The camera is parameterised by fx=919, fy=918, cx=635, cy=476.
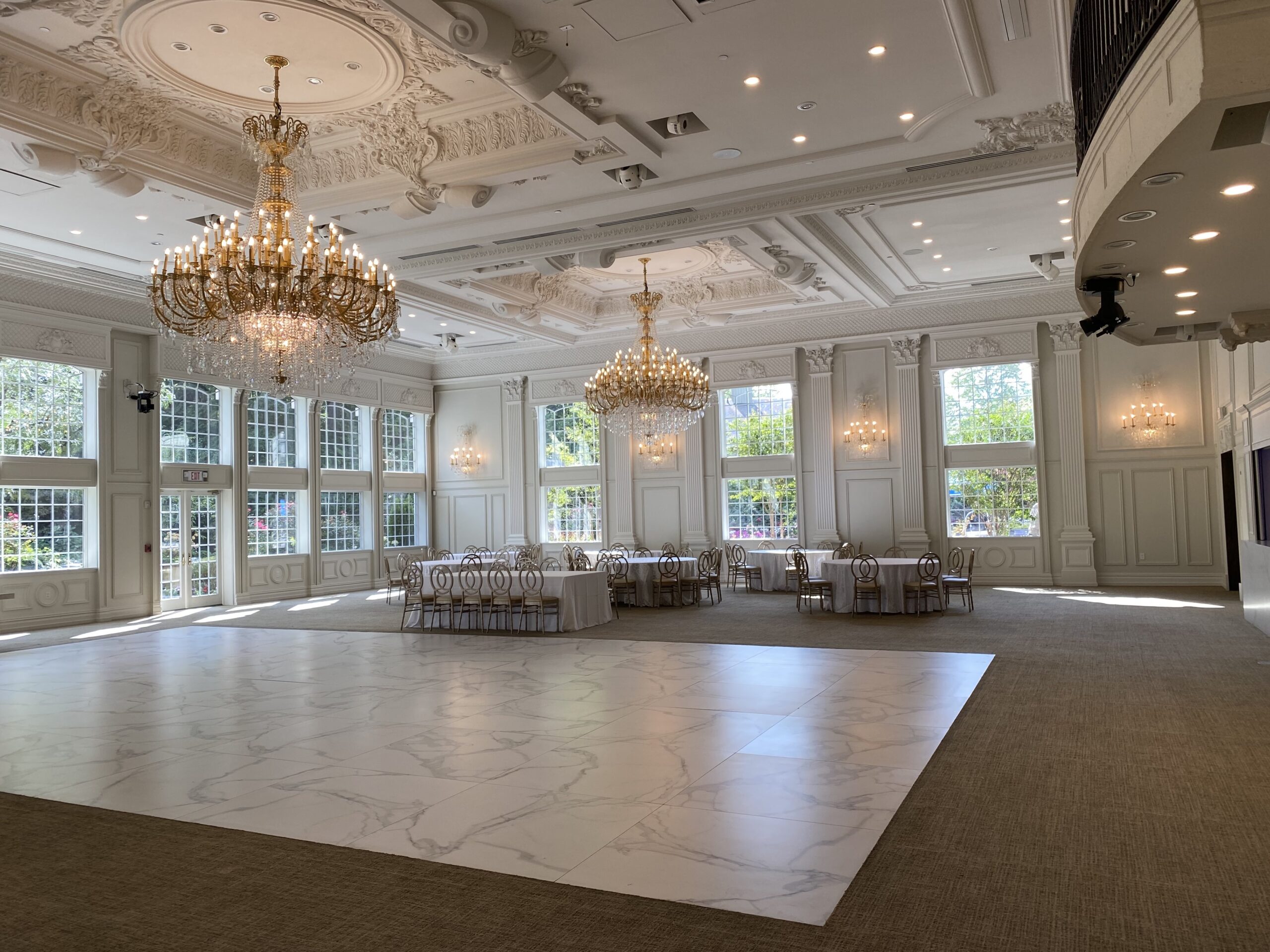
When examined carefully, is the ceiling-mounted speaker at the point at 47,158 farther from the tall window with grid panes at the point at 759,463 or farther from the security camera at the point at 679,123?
the tall window with grid panes at the point at 759,463

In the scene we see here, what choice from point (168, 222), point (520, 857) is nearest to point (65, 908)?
point (520, 857)

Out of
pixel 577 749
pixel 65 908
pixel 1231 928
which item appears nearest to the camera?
pixel 1231 928

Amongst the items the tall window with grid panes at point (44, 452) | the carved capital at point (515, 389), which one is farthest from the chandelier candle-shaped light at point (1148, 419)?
the tall window with grid panes at point (44, 452)

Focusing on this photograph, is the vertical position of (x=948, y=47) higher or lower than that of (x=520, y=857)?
higher

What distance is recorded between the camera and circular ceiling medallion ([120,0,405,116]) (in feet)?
21.7

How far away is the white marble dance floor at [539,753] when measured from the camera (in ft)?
12.5

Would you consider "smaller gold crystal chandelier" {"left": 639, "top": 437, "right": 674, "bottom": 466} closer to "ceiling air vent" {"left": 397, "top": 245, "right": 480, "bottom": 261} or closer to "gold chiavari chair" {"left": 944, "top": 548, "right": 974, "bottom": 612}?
"gold chiavari chair" {"left": 944, "top": 548, "right": 974, "bottom": 612}

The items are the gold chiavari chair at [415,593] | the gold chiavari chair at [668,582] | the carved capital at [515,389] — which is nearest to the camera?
the gold chiavari chair at [415,593]

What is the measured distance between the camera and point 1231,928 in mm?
2949

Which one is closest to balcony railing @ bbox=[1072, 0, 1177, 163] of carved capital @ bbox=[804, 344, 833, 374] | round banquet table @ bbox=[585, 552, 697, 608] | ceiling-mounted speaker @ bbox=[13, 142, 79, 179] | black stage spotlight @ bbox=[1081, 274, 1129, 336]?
black stage spotlight @ bbox=[1081, 274, 1129, 336]

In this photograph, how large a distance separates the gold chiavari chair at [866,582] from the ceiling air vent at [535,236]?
550 centimetres

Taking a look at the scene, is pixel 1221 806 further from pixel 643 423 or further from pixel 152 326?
pixel 152 326

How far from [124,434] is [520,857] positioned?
39.4ft

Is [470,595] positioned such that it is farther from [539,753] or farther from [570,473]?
[570,473]
